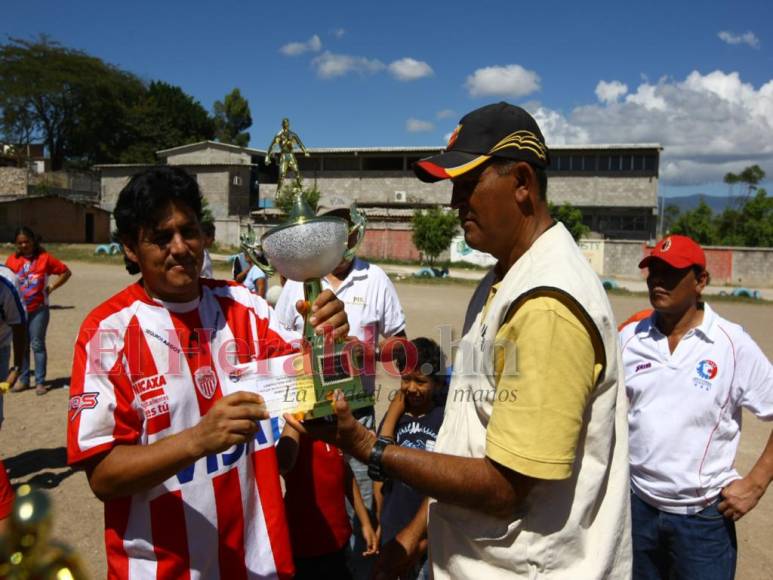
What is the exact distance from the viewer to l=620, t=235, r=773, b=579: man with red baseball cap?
9.16ft

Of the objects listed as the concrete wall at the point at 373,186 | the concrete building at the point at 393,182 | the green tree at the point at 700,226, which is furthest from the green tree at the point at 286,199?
the green tree at the point at 700,226

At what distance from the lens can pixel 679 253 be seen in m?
3.01

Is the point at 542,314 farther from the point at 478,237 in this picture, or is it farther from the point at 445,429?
the point at 445,429

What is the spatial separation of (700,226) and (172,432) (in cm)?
4535

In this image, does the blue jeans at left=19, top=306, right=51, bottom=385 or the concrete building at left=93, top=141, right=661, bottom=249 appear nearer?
the blue jeans at left=19, top=306, right=51, bottom=385

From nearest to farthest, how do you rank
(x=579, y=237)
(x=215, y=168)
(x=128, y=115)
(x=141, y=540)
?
(x=141, y=540) < (x=579, y=237) < (x=215, y=168) < (x=128, y=115)

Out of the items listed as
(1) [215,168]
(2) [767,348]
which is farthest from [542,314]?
(1) [215,168]

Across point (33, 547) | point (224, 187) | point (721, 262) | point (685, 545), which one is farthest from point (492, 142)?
point (224, 187)

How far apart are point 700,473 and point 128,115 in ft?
197

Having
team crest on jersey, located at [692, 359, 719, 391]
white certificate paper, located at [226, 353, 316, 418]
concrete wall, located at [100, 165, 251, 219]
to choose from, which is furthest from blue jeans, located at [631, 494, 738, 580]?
concrete wall, located at [100, 165, 251, 219]

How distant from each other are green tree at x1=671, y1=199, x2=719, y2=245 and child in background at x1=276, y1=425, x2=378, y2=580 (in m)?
42.8

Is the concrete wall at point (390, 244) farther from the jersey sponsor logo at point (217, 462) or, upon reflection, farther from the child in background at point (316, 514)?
the jersey sponsor logo at point (217, 462)

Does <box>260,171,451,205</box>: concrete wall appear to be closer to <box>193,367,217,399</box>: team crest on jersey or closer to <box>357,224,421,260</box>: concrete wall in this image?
<box>357,224,421,260</box>: concrete wall

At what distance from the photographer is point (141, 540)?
6.11ft
